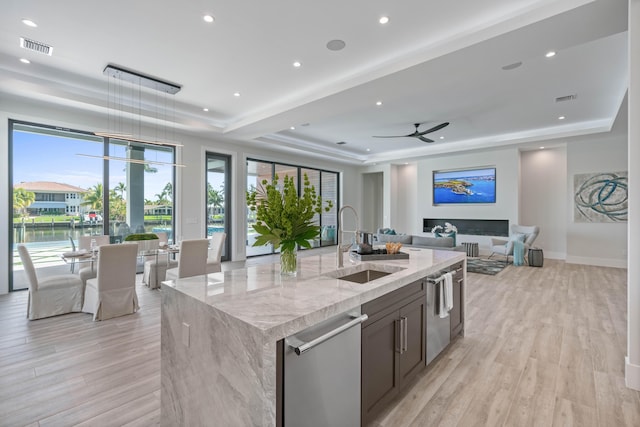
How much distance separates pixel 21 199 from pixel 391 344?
6094 millimetres

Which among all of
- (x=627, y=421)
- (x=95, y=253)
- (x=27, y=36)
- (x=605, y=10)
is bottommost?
(x=627, y=421)

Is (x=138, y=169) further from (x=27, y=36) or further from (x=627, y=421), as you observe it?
(x=627, y=421)

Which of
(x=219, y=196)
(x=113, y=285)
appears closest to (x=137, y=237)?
(x=113, y=285)

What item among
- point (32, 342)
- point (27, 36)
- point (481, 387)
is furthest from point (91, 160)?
point (481, 387)

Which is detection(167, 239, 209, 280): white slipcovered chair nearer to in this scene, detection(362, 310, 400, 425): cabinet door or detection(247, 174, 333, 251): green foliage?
detection(247, 174, 333, 251): green foliage

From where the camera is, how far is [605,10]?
252 centimetres

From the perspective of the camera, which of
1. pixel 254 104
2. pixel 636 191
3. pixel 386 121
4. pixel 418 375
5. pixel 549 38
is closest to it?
pixel 636 191

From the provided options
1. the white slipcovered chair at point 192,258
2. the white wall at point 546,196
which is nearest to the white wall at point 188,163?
the white slipcovered chair at point 192,258

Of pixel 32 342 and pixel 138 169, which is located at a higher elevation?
pixel 138 169

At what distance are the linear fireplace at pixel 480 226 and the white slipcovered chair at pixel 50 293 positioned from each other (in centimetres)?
899

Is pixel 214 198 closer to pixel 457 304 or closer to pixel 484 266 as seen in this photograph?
pixel 457 304

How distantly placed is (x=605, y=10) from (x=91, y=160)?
7.25 m

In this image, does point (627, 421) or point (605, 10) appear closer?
point (627, 421)

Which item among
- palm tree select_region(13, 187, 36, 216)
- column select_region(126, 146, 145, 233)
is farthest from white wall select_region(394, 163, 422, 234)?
palm tree select_region(13, 187, 36, 216)
